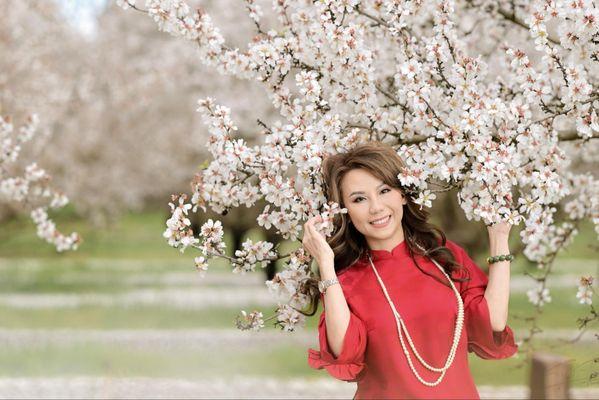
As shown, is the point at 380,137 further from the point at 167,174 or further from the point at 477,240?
the point at 167,174

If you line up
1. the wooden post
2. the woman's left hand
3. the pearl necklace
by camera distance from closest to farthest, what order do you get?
the pearl necklace → the woman's left hand → the wooden post

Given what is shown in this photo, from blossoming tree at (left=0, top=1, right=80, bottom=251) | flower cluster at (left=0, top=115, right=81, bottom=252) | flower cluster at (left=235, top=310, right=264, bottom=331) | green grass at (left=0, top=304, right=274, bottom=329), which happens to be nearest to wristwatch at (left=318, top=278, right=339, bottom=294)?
flower cluster at (left=235, top=310, right=264, bottom=331)

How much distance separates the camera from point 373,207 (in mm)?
3592

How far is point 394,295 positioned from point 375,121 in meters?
1.37

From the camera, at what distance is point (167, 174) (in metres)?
25.9

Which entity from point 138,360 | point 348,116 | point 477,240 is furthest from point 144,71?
point 348,116

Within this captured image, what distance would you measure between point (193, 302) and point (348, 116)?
11558mm

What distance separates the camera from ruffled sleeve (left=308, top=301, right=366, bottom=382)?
11.1 feet

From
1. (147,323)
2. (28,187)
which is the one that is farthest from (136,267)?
(28,187)

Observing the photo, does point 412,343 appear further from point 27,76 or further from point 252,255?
point 27,76

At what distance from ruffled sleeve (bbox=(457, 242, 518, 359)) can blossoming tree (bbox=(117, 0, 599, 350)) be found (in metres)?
0.25

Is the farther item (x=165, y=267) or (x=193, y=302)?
(x=165, y=267)

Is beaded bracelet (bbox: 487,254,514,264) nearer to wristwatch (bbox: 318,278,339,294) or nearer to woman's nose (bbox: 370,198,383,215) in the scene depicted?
woman's nose (bbox: 370,198,383,215)

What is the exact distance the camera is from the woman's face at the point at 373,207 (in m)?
3.61
